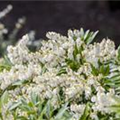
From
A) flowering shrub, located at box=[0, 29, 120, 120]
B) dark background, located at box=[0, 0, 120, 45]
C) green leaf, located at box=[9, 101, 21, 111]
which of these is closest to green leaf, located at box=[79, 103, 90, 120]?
flowering shrub, located at box=[0, 29, 120, 120]

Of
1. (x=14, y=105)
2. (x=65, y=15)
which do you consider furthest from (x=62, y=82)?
(x=65, y=15)

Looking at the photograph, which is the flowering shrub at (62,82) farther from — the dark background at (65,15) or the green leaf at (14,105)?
→ the dark background at (65,15)

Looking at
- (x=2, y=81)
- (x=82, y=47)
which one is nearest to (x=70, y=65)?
(x=82, y=47)

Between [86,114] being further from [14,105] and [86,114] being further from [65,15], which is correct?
[65,15]

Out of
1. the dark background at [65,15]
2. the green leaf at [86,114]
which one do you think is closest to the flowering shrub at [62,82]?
the green leaf at [86,114]

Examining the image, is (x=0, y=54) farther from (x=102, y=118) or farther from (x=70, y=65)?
(x=102, y=118)

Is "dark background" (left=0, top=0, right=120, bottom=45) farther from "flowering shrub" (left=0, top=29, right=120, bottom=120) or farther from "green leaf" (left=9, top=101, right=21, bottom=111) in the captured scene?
"green leaf" (left=9, top=101, right=21, bottom=111)

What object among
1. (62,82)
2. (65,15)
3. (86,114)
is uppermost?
(65,15)
